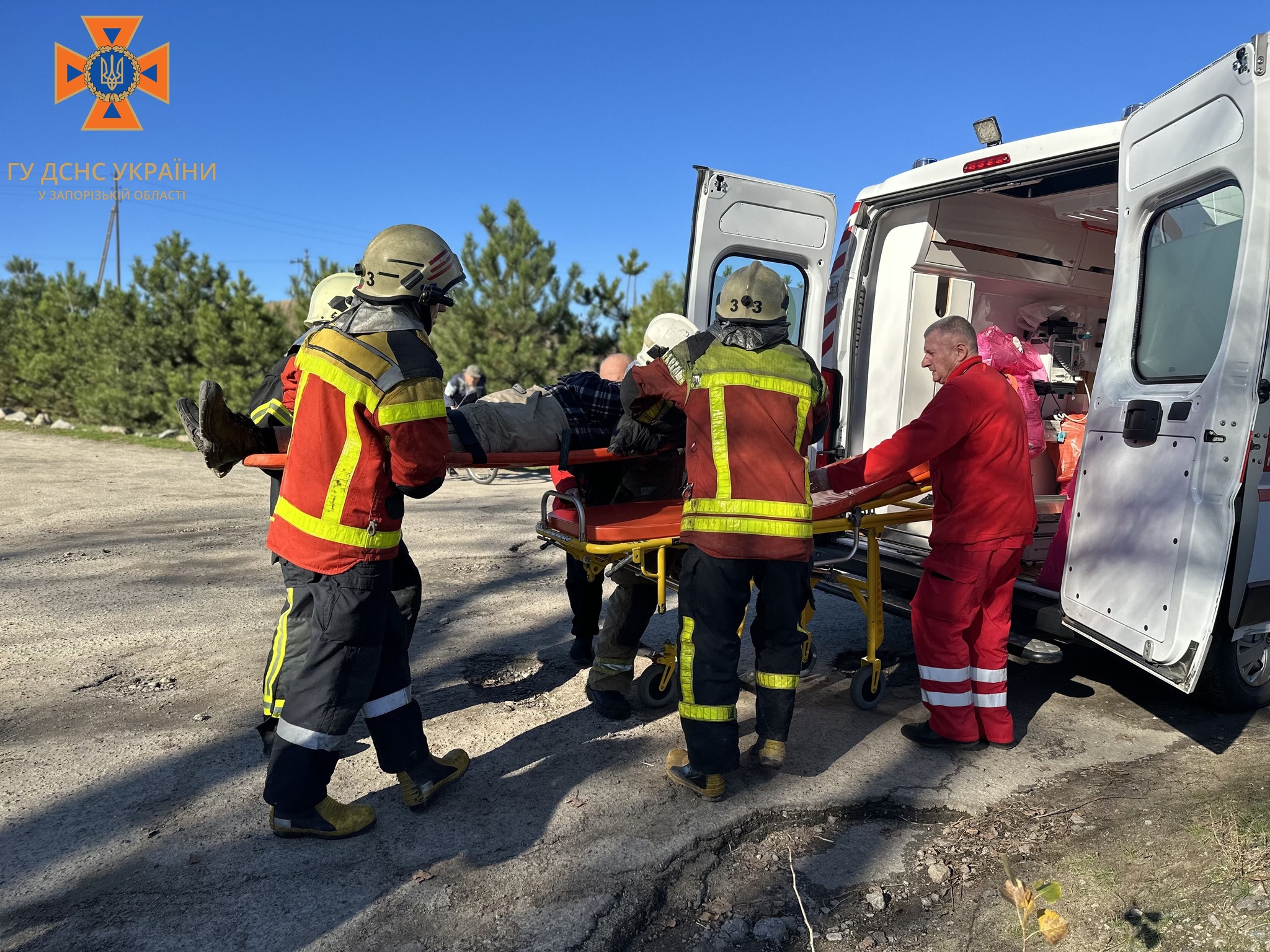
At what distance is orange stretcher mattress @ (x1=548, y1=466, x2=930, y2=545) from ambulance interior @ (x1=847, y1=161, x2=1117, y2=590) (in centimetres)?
101

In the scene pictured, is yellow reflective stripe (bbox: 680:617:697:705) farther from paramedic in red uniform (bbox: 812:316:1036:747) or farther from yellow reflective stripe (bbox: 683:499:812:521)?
paramedic in red uniform (bbox: 812:316:1036:747)

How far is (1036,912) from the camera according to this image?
2434 mm

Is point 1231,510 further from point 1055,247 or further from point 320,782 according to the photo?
point 1055,247

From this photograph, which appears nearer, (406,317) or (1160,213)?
(406,317)

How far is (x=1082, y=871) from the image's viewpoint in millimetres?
2672

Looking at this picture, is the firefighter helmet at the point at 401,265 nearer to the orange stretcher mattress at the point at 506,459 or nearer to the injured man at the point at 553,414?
the orange stretcher mattress at the point at 506,459

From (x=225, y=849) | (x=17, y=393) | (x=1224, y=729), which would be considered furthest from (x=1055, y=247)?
(x=17, y=393)

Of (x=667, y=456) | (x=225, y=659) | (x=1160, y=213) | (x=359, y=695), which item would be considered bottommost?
(x=225, y=659)

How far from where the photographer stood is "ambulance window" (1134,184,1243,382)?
A: 10.3 ft

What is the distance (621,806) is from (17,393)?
2611 cm

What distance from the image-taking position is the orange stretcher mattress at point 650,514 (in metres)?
3.53

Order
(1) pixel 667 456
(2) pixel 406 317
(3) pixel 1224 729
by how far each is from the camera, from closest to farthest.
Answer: (2) pixel 406 317 < (3) pixel 1224 729 < (1) pixel 667 456

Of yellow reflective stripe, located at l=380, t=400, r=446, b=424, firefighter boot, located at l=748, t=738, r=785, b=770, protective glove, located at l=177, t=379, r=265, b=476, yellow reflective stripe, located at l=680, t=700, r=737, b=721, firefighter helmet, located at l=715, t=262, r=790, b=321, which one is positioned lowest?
firefighter boot, located at l=748, t=738, r=785, b=770

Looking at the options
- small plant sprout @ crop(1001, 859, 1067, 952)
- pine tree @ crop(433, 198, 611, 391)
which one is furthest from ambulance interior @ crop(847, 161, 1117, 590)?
pine tree @ crop(433, 198, 611, 391)
